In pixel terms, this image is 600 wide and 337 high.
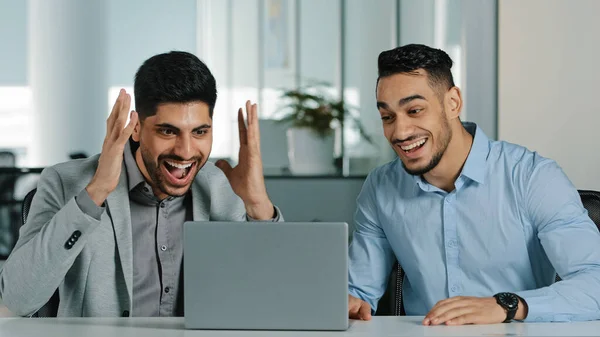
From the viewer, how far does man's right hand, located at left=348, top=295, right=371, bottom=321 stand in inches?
81.0

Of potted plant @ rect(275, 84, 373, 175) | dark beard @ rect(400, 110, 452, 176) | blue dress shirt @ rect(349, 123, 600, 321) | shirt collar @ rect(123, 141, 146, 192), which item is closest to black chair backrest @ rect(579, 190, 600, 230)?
blue dress shirt @ rect(349, 123, 600, 321)

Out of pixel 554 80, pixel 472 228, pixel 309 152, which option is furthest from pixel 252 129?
pixel 554 80

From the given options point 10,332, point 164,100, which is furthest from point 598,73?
point 10,332

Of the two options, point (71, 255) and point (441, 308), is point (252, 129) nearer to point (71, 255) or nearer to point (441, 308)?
point (71, 255)

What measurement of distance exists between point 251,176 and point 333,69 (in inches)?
Answer: 74.4

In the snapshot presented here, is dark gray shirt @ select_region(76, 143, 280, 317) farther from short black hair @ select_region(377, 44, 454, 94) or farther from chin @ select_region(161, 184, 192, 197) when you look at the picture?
short black hair @ select_region(377, 44, 454, 94)

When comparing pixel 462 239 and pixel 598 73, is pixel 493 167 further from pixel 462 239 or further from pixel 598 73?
pixel 598 73

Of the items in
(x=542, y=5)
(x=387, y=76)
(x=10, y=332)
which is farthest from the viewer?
(x=542, y=5)

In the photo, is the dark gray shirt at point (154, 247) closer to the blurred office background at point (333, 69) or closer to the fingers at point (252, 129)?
the fingers at point (252, 129)

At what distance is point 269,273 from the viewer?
184 cm

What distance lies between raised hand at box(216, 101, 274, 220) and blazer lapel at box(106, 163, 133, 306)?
334 millimetres

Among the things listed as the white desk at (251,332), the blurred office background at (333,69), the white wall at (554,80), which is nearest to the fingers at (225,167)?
the white desk at (251,332)

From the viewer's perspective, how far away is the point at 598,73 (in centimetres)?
423

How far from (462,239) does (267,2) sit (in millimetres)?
2160
